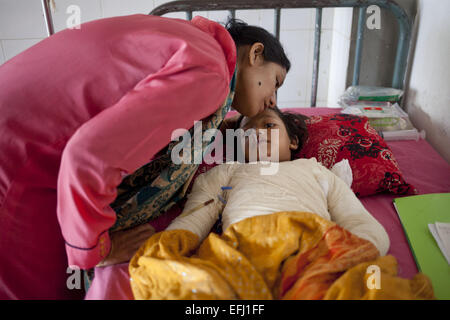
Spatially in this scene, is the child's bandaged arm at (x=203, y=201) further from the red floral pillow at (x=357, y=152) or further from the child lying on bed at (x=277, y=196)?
the red floral pillow at (x=357, y=152)

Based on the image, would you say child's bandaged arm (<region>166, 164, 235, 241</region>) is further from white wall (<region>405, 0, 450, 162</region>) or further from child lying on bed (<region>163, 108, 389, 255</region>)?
white wall (<region>405, 0, 450, 162</region>)

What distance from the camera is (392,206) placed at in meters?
1.25

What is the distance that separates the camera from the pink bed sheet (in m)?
0.85

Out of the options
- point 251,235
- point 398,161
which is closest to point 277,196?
point 251,235

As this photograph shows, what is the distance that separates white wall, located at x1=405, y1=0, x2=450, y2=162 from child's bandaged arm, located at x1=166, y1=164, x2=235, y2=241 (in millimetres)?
1033

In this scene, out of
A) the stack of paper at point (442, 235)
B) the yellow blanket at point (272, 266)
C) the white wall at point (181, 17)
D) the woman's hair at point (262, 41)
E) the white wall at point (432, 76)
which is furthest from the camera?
the white wall at point (181, 17)

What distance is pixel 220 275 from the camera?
74 centimetres

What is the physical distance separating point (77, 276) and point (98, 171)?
1.31ft

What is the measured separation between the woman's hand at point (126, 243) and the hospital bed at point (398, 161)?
2 cm

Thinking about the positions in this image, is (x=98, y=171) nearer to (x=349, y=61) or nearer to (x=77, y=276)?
(x=77, y=276)

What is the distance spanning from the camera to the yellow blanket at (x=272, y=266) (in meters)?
0.71

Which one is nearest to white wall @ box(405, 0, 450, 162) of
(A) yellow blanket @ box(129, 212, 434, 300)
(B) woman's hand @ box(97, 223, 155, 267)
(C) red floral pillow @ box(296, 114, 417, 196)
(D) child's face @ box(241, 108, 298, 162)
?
(C) red floral pillow @ box(296, 114, 417, 196)

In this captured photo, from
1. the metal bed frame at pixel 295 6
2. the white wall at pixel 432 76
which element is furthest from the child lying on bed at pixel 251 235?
the metal bed frame at pixel 295 6

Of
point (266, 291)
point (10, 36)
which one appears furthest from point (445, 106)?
point (10, 36)
